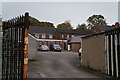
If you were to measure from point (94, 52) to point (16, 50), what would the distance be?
9062 millimetres

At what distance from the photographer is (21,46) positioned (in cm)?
609

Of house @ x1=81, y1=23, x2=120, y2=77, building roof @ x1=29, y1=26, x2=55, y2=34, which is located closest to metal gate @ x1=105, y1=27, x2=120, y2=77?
house @ x1=81, y1=23, x2=120, y2=77

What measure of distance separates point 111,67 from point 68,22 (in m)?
69.0

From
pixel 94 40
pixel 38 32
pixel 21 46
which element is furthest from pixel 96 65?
pixel 38 32

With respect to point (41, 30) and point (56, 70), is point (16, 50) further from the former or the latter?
point (41, 30)

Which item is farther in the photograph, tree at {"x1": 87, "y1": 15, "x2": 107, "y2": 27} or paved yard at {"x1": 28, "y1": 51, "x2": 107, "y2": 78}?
tree at {"x1": 87, "y1": 15, "x2": 107, "y2": 27}

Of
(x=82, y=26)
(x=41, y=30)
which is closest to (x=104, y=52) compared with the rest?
(x=41, y=30)

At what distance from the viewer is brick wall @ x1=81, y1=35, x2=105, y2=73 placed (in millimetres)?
12859

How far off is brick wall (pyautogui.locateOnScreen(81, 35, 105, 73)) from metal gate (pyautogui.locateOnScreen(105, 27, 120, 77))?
0.64 metres

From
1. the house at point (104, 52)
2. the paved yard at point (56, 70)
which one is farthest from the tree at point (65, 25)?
the house at point (104, 52)

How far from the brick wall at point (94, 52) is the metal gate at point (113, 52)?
2.10 ft

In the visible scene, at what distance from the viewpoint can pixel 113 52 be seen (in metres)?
11.5

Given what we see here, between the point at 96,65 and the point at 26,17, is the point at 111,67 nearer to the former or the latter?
the point at 96,65

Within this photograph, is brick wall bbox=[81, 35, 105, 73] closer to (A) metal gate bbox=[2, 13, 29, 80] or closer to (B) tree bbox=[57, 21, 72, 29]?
(A) metal gate bbox=[2, 13, 29, 80]
